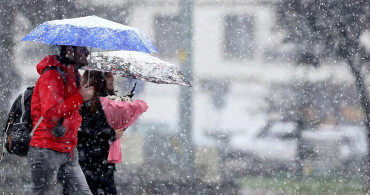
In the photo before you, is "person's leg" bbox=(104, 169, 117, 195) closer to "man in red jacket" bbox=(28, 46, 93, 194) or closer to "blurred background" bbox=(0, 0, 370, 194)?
"man in red jacket" bbox=(28, 46, 93, 194)

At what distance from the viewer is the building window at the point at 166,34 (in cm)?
1856

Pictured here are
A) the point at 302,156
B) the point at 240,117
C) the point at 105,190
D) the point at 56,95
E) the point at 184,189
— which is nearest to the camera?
the point at 56,95

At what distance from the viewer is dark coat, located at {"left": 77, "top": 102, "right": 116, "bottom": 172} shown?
5660 millimetres

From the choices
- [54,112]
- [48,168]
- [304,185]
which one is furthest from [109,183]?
[304,185]

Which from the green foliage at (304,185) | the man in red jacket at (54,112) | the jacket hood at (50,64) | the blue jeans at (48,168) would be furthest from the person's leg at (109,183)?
the green foliage at (304,185)

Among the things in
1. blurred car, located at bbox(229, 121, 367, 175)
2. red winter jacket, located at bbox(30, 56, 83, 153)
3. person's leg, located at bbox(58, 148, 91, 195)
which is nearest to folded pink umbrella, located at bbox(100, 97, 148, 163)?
person's leg, located at bbox(58, 148, 91, 195)

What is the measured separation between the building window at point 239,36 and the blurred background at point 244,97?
2.0 inches

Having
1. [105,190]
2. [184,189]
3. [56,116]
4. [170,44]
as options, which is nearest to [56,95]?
[56,116]

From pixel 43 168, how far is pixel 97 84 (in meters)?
0.90

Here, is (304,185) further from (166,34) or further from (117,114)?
(166,34)

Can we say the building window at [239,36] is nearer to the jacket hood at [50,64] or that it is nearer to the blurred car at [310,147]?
the blurred car at [310,147]

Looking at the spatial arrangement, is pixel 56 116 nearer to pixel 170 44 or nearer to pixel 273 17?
pixel 273 17

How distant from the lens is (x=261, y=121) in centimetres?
1588

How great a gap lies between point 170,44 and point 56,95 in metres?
13.9
